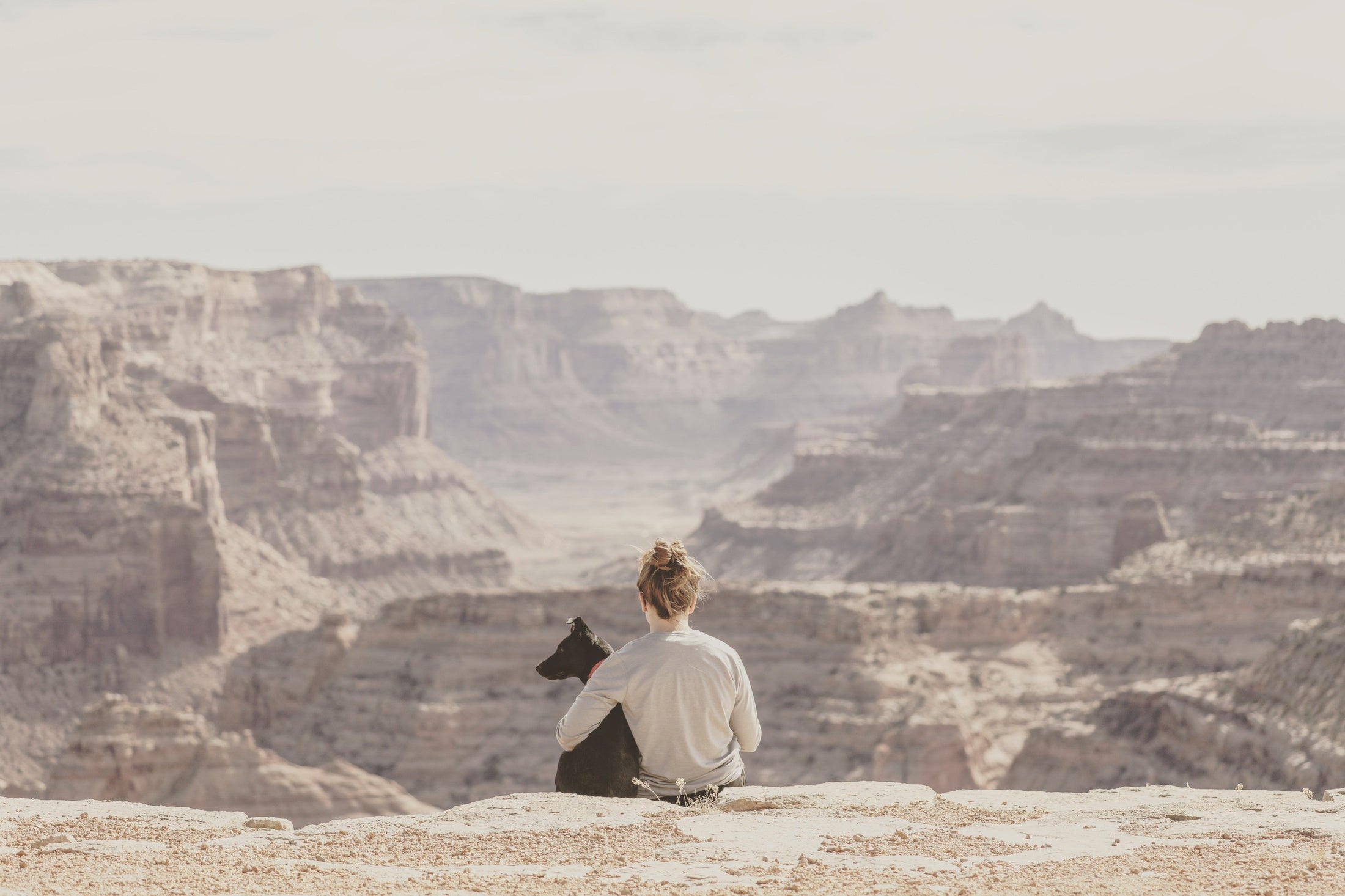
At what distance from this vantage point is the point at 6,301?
141875mm

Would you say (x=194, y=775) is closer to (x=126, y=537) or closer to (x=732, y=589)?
(x=732, y=589)

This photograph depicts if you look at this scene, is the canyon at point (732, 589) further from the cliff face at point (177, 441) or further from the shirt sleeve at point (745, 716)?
the shirt sleeve at point (745, 716)

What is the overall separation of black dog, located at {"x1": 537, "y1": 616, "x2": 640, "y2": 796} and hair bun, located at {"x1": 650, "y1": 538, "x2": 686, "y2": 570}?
1.05 m

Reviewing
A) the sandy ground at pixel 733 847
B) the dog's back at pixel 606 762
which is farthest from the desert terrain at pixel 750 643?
the dog's back at pixel 606 762

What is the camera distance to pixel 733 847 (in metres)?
16.0

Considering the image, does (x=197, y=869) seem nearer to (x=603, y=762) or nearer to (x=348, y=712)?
(x=603, y=762)

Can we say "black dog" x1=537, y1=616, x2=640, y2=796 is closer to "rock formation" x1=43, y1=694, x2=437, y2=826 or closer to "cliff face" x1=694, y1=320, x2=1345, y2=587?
"rock formation" x1=43, y1=694, x2=437, y2=826

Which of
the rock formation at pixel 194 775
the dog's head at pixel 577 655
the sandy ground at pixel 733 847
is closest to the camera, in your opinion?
the sandy ground at pixel 733 847

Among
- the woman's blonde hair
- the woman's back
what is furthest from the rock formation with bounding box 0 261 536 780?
the woman's blonde hair

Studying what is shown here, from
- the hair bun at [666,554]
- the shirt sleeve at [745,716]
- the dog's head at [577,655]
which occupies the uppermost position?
the hair bun at [666,554]

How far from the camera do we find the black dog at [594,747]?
17672mm

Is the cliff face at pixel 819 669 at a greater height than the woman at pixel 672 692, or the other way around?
the woman at pixel 672 692

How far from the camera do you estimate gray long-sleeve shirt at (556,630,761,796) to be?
17.2m

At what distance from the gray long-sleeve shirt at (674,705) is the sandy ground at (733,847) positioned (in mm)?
451
